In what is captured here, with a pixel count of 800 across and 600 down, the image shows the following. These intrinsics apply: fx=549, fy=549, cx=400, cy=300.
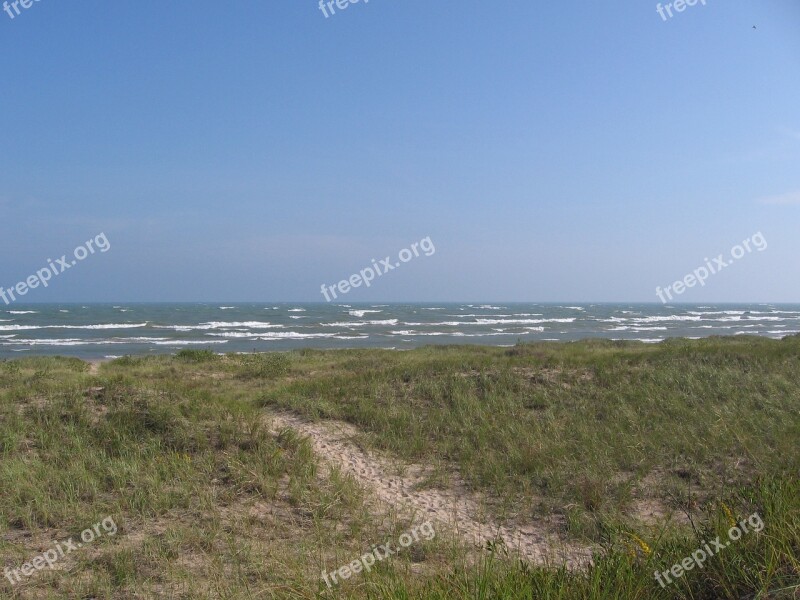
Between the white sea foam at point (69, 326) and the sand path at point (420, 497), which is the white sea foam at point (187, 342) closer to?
the white sea foam at point (69, 326)

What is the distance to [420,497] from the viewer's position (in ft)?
27.0

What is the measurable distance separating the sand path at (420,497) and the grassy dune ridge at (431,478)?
27 cm

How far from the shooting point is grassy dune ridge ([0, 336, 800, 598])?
4.17 m

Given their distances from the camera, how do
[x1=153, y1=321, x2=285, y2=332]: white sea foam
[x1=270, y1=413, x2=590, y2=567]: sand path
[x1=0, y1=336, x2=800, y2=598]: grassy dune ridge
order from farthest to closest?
[x1=153, y1=321, x2=285, y2=332]: white sea foam < [x1=270, y1=413, x2=590, y2=567]: sand path < [x1=0, y1=336, x2=800, y2=598]: grassy dune ridge

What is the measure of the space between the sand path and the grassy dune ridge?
27 cm

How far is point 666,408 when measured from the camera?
11.6 m

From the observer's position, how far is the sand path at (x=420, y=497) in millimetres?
6531

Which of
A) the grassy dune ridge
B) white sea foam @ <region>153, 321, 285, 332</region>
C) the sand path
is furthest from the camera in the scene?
white sea foam @ <region>153, 321, 285, 332</region>

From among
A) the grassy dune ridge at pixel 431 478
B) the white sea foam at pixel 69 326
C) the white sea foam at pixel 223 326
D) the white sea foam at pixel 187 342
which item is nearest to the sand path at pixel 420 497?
the grassy dune ridge at pixel 431 478

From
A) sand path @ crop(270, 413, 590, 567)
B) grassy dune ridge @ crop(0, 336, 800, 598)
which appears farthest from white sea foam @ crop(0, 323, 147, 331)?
sand path @ crop(270, 413, 590, 567)

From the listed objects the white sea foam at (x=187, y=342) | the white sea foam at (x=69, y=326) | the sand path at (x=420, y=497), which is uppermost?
the white sea foam at (x=69, y=326)

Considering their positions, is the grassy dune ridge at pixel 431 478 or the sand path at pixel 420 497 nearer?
the grassy dune ridge at pixel 431 478

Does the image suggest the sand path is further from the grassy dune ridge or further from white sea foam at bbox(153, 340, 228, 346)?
white sea foam at bbox(153, 340, 228, 346)

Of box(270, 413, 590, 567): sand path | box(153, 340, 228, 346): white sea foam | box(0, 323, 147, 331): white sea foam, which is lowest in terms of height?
box(270, 413, 590, 567): sand path
